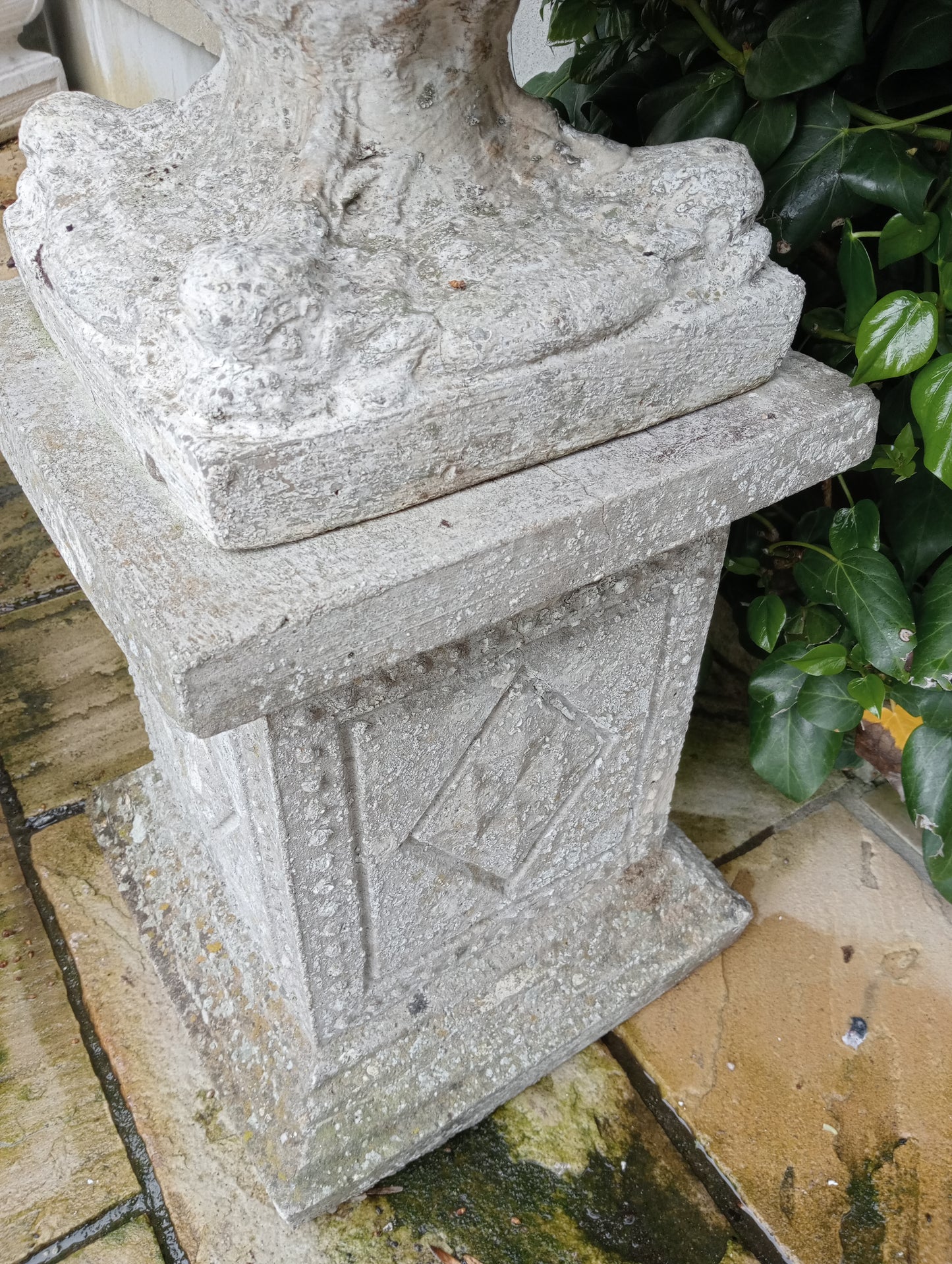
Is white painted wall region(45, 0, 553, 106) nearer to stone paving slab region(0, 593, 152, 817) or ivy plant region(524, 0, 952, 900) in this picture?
ivy plant region(524, 0, 952, 900)

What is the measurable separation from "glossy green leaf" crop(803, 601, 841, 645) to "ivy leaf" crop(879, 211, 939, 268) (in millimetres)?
473

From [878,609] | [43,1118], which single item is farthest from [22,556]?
[878,609]

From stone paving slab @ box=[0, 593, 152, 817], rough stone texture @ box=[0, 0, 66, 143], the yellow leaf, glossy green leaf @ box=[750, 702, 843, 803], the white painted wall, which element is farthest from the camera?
rough stone texture @ box=[0, 0, 66, 143]

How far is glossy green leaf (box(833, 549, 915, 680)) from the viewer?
3.88ft

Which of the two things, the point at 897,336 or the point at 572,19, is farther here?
the point at 572,19

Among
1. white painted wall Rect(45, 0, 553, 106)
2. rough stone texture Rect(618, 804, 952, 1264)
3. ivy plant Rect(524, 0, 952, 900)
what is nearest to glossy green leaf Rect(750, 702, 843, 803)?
ivy plant Rect(524, 0, 952, 900)

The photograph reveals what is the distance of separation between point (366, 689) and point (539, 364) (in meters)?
0.32

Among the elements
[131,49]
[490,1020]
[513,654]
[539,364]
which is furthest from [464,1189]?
[131,49]

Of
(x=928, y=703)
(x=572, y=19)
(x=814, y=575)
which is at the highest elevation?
(x=572, y=19)

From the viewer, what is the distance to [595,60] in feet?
4.80

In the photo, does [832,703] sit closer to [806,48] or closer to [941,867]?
[941,867]

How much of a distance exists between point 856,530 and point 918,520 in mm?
108

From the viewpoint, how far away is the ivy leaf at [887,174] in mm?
1054

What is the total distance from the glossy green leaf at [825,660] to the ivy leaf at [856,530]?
119 millimetres
